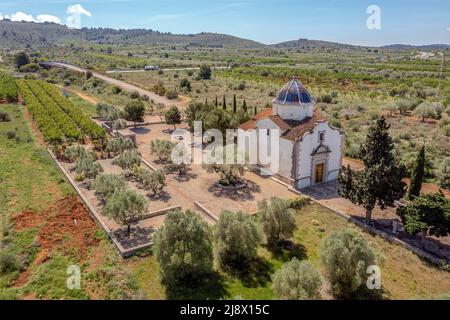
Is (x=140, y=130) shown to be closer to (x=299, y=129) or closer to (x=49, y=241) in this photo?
(x=299, y=129)

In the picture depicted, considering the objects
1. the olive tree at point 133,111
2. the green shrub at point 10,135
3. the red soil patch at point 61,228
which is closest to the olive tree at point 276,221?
the red soil patch at point 61,228

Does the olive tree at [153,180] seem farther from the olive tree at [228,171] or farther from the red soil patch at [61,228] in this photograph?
the red soil patch at [61,228]

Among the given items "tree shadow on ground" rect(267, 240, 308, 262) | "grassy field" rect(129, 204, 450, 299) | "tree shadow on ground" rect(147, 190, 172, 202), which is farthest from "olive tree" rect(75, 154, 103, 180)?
"tree shadow on ground" rect(267, 240, 308, 262)

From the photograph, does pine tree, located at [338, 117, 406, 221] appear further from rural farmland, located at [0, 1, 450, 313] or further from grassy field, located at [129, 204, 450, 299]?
grassy field, located at [129, 204, 450, 299]

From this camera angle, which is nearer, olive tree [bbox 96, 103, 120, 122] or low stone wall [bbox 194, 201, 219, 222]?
low stone wall [bbox 194, 201, 219, 222]
